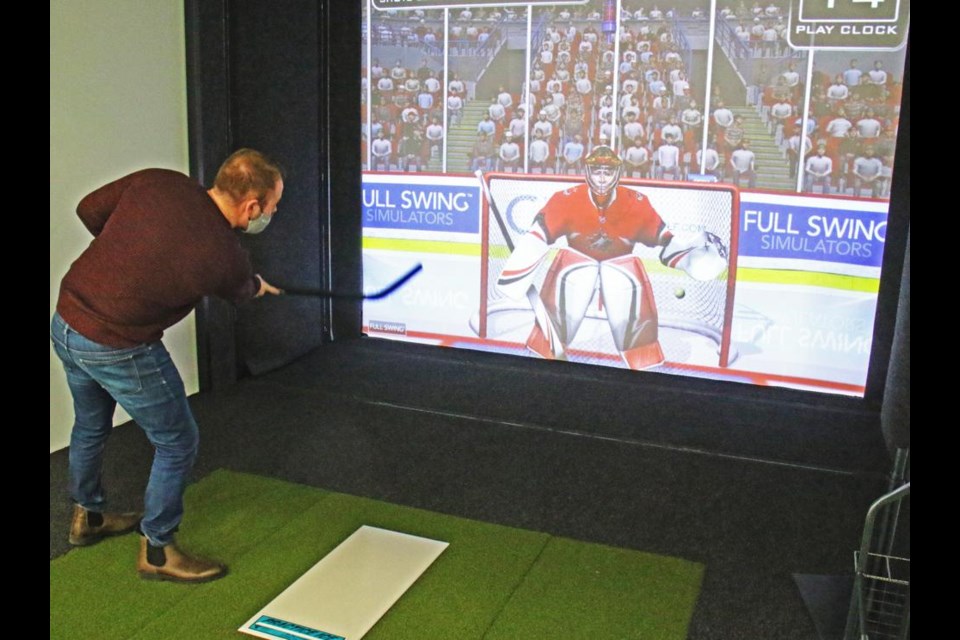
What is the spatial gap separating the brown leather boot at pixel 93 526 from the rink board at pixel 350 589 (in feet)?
2.04

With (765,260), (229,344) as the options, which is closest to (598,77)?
(765,260)

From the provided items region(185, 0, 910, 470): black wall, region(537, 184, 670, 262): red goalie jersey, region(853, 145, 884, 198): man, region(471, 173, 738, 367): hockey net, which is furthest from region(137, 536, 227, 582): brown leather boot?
region(853, 145, 884, 198): man

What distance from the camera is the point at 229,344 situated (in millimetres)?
3918

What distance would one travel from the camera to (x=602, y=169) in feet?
12.7

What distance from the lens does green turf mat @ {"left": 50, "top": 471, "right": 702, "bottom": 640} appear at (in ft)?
7.10

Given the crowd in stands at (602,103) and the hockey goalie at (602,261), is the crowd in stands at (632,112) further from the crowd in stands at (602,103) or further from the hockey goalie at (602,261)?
the hockey goalie at (602,261)

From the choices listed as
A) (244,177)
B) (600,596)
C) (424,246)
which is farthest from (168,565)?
(424,246)

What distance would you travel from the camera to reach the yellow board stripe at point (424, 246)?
419 centimetres

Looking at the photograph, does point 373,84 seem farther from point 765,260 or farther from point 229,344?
point 765,260

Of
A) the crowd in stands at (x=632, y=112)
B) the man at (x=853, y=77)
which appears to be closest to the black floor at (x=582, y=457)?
the crowd in stands at (x=632, y=112)

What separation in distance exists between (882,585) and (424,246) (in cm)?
266

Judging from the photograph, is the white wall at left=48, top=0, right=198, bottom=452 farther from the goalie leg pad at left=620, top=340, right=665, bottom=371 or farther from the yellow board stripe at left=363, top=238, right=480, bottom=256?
the goalie leg pad at left=620, top=340, right=665, bottom=371

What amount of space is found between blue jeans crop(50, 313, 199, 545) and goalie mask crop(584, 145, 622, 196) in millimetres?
2229
